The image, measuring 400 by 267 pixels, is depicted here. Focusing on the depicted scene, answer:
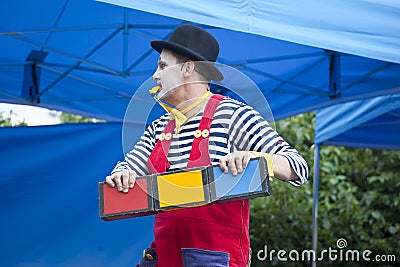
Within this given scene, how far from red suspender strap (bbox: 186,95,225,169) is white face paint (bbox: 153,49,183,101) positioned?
0.10 meters

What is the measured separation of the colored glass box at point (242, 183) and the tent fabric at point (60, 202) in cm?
236

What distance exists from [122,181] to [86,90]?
2345 mm

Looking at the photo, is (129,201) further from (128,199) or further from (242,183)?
(242,183)

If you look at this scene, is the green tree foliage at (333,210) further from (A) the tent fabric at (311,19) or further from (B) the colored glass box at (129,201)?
(B) the colored glass box at (129,201)

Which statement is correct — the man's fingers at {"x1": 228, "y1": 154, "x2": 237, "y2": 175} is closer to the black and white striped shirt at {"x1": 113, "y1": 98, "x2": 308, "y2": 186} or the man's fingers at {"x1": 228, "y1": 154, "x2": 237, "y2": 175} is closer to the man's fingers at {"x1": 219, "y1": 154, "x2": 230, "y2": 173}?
the man's fingers at {"x1": 219, "y1": 154, "x2": 230, "y2": 173}

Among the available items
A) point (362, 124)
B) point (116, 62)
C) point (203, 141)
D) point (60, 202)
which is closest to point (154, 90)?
point (203, 141)

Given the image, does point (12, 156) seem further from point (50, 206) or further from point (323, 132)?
point (323, 132)

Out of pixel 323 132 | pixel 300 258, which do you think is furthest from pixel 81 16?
pixel 300 258

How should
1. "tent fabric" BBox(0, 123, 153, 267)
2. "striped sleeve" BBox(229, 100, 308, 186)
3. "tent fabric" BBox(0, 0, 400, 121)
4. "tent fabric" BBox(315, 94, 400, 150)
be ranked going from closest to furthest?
"striped sleeve" BBox(229, 100, 308, 186), "tent fabric" BBox(0, 0, 400, 121), "tent fabric" BBox(0, 123, 153, 267), "tent fabric" BBox(315, 94, 400, 150)

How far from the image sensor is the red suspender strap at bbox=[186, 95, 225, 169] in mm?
1569

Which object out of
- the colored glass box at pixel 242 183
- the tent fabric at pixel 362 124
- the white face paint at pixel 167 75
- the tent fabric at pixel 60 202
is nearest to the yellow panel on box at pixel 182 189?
the colored glass box at pixel 242 183

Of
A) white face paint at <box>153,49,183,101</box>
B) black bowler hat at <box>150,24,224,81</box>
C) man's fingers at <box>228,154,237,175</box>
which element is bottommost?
man's fingers at <box>228,154,237,175</box>

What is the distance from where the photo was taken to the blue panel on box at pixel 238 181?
1399 mm

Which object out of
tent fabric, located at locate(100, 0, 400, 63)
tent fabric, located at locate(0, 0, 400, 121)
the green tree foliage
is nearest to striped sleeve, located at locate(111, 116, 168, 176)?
tent fabric, located at locate(100, 0, 400, 63)
